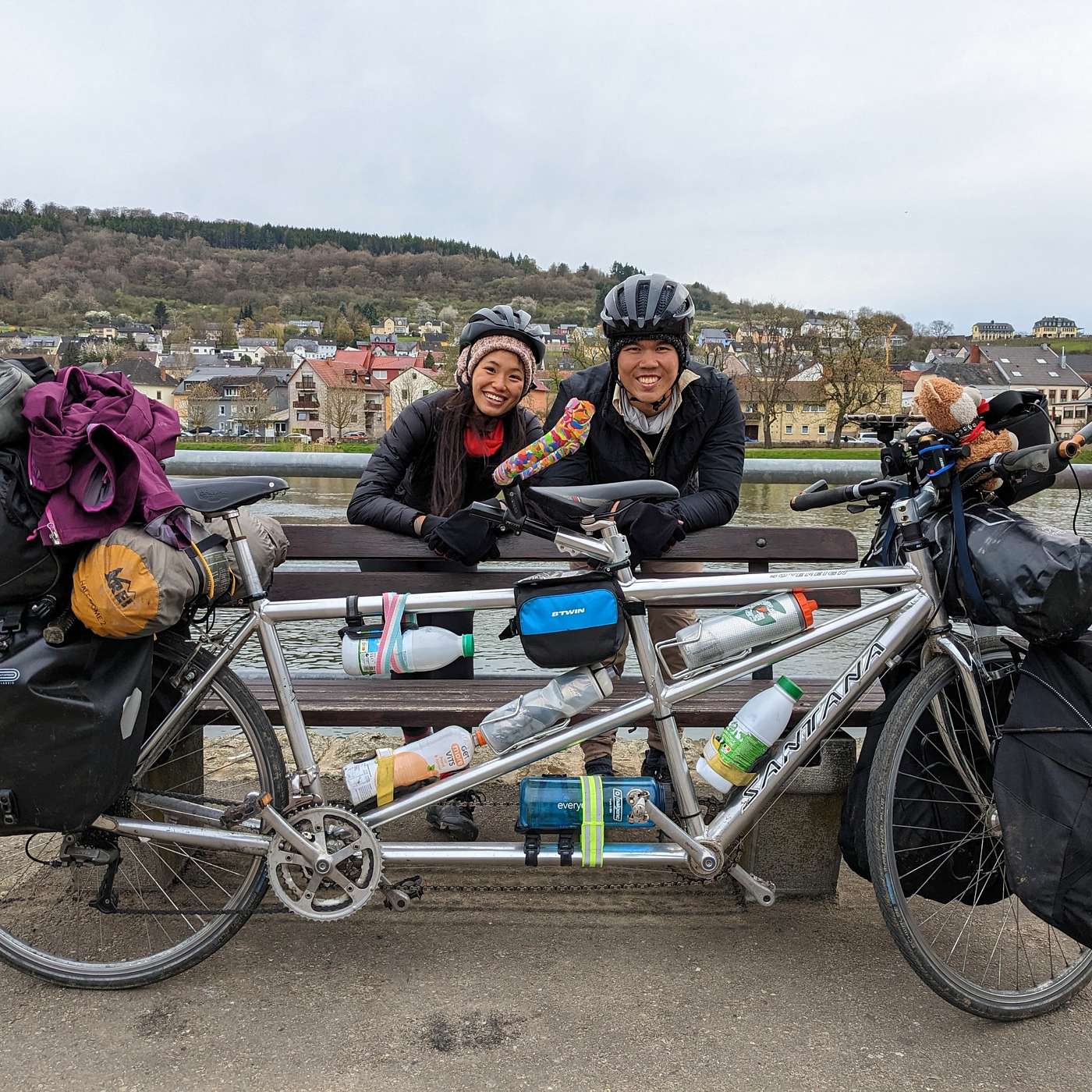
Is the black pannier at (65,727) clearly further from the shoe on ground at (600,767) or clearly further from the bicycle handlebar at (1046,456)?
the bicycle handlebar at (1046,456)

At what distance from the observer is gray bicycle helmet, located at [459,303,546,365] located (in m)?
3.51

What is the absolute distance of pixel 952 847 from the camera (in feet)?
8.75

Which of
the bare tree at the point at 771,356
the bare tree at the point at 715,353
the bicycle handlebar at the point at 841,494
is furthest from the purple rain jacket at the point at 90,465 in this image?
the bare tree at the point at 771,356

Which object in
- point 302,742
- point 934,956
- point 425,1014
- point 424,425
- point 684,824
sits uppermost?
point 424,425

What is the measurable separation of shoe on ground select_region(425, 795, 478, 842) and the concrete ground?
1.14 feet

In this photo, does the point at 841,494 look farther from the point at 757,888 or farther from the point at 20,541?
the point at 20,541

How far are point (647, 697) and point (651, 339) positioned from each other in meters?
1.21

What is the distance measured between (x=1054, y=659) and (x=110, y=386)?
242cm

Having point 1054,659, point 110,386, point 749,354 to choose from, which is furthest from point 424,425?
point 749,354

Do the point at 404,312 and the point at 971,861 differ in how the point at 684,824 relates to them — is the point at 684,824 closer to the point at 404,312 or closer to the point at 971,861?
the point at 971,861

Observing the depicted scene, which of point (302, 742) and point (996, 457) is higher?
point (996, 457)

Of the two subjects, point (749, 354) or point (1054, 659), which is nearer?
point (1054, 659)

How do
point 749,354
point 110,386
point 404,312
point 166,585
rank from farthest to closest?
point 404,312, point 749,354, point 110,386, point 166,585

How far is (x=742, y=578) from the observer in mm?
2615
